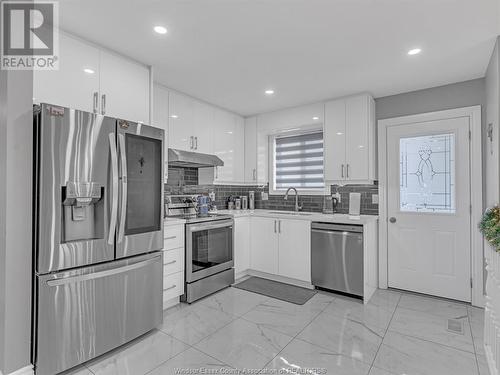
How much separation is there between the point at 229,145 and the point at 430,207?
281 centimetres

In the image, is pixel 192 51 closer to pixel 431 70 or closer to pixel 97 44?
pixel 97 44

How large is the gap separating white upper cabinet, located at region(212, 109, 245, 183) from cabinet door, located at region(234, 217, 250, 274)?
71 cm

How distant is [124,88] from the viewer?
2482mm

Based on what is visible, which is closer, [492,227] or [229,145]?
[492,227]

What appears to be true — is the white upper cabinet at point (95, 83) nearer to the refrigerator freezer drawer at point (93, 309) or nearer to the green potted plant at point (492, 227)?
the refrigerator freezer drawer at point (93, 309)

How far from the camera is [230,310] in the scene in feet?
9.32

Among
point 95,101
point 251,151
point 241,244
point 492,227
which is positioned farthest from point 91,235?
point 251,151

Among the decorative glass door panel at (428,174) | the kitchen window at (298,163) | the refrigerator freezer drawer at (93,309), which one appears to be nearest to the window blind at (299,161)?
the kitchen window at (298,163)

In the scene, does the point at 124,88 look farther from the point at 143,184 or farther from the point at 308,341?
the point at 308,341

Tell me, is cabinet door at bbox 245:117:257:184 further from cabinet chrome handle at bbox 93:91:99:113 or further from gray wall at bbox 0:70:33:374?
gray wall at bbox 0:70:33:374

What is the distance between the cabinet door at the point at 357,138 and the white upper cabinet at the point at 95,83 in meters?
2.43

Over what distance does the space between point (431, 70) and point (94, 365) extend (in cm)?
397

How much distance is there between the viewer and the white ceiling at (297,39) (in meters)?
1.83

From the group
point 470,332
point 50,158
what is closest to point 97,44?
point 50,158
